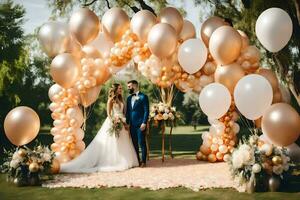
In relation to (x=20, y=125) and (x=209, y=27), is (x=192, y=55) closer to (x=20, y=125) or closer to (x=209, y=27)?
(x=209, y=27)

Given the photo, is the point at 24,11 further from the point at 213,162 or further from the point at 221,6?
the point at 213,162

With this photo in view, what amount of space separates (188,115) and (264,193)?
87.7ft

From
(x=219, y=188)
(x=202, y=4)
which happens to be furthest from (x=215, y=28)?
(x=202, y=4)

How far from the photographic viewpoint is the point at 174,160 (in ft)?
34.2

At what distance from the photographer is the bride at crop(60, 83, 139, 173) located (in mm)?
8797

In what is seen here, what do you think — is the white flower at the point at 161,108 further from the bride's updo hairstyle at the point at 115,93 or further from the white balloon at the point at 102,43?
the white balloon at the point at 102,43

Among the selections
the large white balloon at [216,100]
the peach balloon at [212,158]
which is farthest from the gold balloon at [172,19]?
the peach balloon at [212,158]

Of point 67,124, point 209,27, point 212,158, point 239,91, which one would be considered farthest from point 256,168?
point 67,124

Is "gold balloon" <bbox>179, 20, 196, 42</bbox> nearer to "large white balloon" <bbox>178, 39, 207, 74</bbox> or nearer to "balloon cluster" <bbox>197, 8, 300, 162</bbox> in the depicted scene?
"balloon cluster" <bbox>197, 8, 300, 162</bbox>

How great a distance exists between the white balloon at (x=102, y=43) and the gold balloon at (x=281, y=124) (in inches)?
174

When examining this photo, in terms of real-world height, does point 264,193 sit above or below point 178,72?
below

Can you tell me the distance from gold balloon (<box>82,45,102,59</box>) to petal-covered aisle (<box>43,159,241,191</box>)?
114 inches

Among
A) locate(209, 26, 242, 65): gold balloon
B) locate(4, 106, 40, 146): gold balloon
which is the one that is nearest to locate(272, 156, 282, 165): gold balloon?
locate(209, 26, 242, 65): gold balloon

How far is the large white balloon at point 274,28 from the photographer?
290 inches
